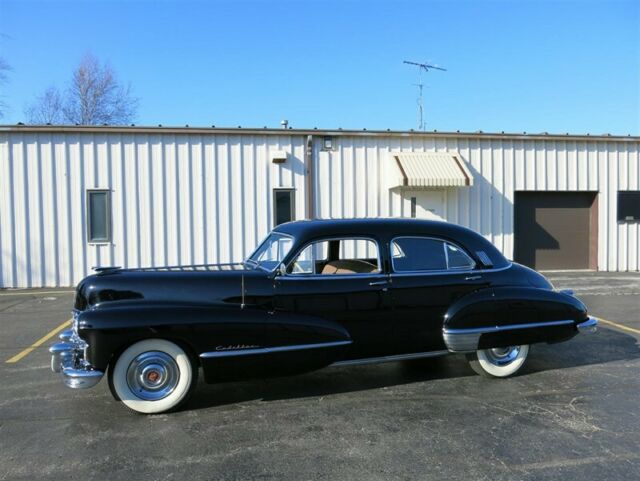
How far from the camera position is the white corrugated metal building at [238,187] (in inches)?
464

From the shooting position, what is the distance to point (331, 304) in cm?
468

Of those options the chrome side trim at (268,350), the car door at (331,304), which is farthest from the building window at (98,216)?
the chrome side trim at (268,350)

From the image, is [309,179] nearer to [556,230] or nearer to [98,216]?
[98,216]

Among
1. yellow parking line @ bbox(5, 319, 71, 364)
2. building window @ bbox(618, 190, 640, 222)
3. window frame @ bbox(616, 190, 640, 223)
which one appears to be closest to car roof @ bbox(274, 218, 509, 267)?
yellow parking line @ bbox(5, 319, 71, 364)

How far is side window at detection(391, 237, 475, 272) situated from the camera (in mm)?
5004

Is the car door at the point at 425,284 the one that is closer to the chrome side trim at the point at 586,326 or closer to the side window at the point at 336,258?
the side window at the point at 336,258

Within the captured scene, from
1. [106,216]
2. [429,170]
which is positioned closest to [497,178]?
[429,170]

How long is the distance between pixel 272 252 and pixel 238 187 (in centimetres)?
762

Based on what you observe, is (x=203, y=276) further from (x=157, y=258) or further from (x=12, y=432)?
(x=157, y=258)

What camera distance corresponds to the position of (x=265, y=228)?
1258 cm

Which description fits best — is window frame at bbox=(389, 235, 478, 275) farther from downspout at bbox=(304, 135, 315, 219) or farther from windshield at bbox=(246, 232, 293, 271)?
downspout at bbox=(304, 135, 315, 219)

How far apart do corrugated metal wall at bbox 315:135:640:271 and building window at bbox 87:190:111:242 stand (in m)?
4.95

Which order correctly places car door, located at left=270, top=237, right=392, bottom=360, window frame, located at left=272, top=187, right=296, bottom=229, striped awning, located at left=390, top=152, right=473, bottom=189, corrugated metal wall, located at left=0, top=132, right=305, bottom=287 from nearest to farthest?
car door, located at left=270, top=237, right=392, bottom=360 < corrugated metal wall, located at left=0, top=132, right=305, bottom=287 < striped awning, located at left=390, top=152, right=473, bottom=189 < window frame, located at left=272, top=187, right=296, bottom=229

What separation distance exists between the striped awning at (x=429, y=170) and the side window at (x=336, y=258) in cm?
693
